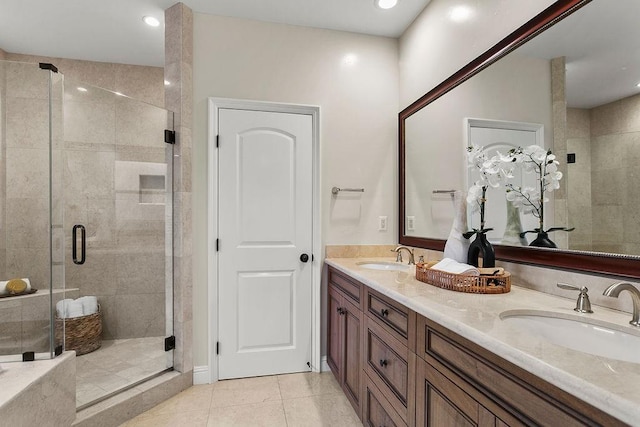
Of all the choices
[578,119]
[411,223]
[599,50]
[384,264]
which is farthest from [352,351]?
[599,50]

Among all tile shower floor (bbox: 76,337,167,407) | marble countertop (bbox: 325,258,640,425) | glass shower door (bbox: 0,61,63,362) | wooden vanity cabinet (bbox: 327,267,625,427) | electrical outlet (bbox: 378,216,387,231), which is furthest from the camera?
electrical outlet (bbox: 378,216,387,231)

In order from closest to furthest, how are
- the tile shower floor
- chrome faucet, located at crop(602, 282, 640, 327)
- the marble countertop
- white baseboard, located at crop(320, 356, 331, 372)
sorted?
the marble countertop, chrome faucet, located at crop(602, 282, 640, 327), the tile shower floor, white baseboard, located at crop(320, 356, 331, 372)

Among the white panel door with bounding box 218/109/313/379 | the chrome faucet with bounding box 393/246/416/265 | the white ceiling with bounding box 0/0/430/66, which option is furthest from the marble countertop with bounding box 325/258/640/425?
the white ceiling with bounding box 0/0/430/66

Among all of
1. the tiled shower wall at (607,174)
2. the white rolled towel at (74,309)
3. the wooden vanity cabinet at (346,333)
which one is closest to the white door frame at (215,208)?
the wooden vanity cabinet at (346,333)

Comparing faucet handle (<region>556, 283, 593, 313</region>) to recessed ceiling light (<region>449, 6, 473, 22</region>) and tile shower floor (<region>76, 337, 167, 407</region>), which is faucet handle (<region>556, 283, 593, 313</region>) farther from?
tile shower floor (<region>76, 337, 167, 407</region>)

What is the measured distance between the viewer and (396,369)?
136 centimetres

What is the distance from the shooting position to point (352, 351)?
1948 mm

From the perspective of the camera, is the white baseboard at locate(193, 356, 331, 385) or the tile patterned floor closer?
the tile patterned floor

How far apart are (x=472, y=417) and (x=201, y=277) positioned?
1970mm

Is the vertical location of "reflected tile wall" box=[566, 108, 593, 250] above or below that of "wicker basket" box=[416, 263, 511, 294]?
above

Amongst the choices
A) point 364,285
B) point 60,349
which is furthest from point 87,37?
point 364,285

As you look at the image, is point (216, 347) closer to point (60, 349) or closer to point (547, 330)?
point (60, 349)

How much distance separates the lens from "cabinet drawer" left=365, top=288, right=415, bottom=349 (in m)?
1.26

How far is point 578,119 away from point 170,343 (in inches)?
106
